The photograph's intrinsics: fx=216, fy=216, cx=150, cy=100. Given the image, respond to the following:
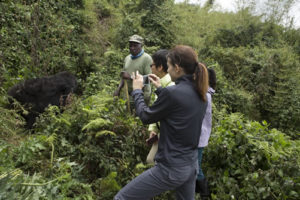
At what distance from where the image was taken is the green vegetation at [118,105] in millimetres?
2750

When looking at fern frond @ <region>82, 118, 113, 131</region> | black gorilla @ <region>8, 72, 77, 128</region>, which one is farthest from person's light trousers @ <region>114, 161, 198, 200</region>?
black gorilla @ <region>8, 72, 77, 128</region>

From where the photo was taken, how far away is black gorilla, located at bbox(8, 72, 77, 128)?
4.43 metres

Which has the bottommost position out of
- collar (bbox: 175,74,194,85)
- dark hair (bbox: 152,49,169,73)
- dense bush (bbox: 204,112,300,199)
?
dense bush (bbox: 204,112,300,199)

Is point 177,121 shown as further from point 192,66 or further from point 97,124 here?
point 97,124

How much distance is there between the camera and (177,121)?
1843 millimetres

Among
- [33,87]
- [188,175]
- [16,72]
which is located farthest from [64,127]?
[16,72]

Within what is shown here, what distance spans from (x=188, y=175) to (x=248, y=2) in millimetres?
12013

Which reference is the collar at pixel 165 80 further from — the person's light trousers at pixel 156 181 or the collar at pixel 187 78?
the person's light trousers at pixel 156 181

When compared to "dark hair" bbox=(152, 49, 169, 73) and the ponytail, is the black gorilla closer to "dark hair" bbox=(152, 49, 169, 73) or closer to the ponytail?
"dark hair" bbox=(152, 49, 169, 73)

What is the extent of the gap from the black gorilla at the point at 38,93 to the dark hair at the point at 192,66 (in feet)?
9.71

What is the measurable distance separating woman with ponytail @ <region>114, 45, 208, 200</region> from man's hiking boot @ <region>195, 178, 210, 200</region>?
3.22ft

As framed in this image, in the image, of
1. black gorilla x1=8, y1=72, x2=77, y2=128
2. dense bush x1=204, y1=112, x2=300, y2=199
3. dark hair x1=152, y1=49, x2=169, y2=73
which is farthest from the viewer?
black gorilla x1=8, y1=72, x2=77, y2=128

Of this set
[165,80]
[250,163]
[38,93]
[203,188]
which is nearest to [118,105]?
[165,80]

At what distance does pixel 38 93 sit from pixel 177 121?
385 centimetres
